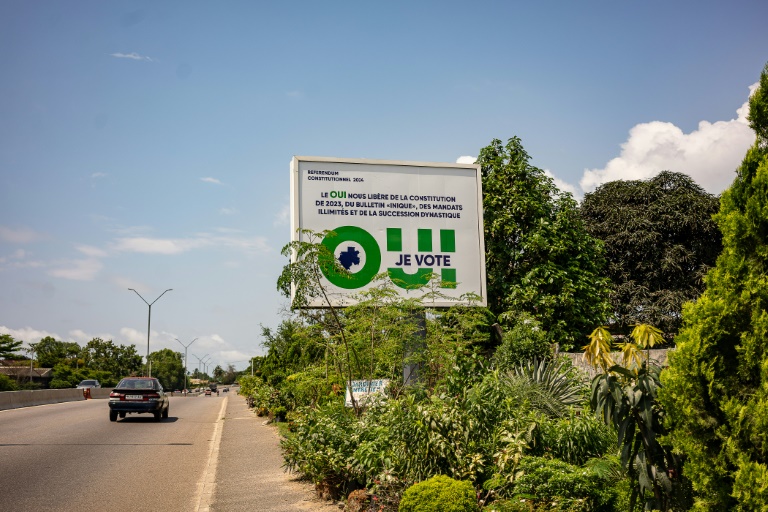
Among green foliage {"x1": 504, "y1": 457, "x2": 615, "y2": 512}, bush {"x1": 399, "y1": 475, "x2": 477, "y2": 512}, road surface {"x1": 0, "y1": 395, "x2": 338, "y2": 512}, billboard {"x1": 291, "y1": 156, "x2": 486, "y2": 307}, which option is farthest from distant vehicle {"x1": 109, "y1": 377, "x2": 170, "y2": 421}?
green foliage {"x1": 504, "y1": 457, "x2": 615, "y2": 512}

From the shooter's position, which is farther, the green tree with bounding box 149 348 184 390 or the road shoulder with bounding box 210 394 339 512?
the green tree with bounding box 149 348 184 390

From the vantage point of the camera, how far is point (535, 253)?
1998 centimetres

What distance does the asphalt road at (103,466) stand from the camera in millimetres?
9742

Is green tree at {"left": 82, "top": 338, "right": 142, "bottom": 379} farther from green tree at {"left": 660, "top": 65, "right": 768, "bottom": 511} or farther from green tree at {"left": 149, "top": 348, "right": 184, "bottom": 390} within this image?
green tree at {"left": 660, "top": 65, "right": 768, "bottom": 511}

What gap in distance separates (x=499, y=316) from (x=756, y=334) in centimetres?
1453

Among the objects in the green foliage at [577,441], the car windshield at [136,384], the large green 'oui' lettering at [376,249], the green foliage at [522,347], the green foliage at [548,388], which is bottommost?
the green foliage at [577,441]

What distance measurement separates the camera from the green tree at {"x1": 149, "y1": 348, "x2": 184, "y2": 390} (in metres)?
151

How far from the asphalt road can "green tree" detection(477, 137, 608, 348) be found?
370 inches

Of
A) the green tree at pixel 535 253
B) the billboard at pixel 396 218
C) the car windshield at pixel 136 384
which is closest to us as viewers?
the billboard at pixel 396 218

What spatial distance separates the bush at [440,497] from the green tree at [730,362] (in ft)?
6.78

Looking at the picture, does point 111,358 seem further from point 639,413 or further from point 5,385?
point 639,413

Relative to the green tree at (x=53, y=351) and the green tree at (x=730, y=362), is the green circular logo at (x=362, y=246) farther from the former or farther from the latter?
the green tree at (x=53, y=351)

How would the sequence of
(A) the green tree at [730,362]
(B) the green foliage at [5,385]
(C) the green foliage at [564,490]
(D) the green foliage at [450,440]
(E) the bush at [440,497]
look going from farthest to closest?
(B) the green foliage at [5,385] → (D) the green foliage at [450,440] → (C) the green foliage at [564,490] → (E) the bush at [440,497] → (A) the green tree at [730,362]

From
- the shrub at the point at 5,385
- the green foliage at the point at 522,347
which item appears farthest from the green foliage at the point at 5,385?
the green foliage at the point at 522,347
